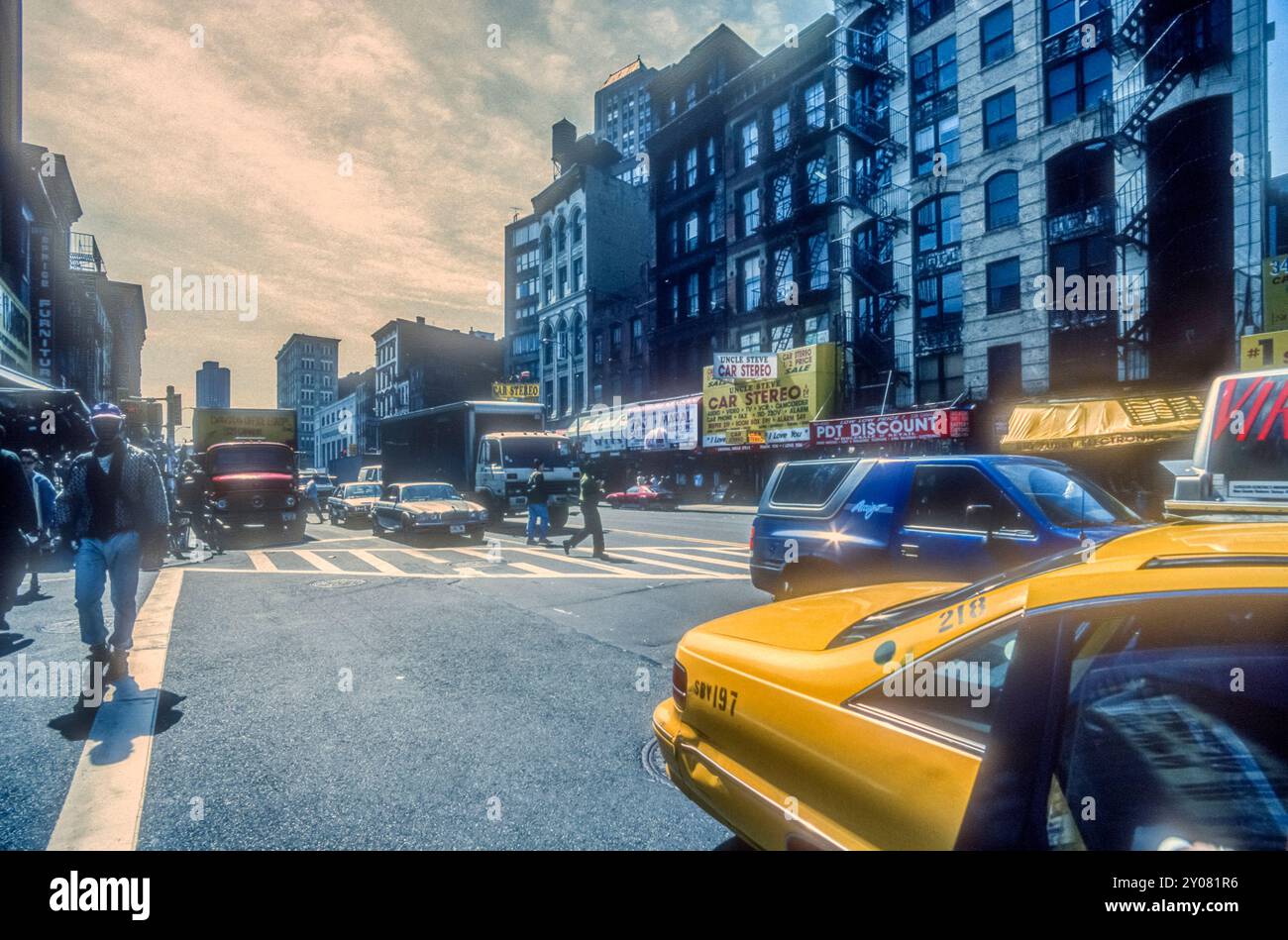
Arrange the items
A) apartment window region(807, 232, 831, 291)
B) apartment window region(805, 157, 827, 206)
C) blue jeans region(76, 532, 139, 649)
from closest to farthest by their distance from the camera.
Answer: blue jeans region(76, 532, 139, 649), apartment window region(807, 232, 831, 291), apartment window region(805, 157, 827, 206)

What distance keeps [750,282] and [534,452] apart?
61.9 ft

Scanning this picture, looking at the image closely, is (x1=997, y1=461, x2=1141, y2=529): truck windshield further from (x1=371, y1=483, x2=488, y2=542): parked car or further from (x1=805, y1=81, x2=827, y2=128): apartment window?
(x1=805, y1=81, x2=827, y2=128): apartment window

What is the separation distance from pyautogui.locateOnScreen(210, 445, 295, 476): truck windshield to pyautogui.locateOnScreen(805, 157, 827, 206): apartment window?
24130 millimetres

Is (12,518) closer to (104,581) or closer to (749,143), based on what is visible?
(104,581)

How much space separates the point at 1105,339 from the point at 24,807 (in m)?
24.8

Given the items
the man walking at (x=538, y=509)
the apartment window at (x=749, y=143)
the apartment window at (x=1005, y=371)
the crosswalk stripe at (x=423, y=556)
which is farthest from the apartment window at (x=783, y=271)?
the crosswalk stripe at (x=423, y=556)

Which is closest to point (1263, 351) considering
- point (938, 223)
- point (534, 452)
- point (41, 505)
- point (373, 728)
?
point (938, 223)

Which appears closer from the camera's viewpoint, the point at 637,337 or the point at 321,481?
the point at 321,481

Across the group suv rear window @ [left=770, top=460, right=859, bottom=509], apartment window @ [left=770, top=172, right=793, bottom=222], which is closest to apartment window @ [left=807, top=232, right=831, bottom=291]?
apartment window @ [left=770, top=172, right=793, bottom=222]

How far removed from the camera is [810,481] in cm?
725

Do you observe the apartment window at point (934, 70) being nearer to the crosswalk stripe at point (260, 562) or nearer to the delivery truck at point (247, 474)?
the delivery truck at point (247, 474)

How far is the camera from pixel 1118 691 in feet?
6.10

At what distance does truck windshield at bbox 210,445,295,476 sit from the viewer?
1780cm

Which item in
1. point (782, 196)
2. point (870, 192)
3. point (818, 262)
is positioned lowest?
point (818, 262)
